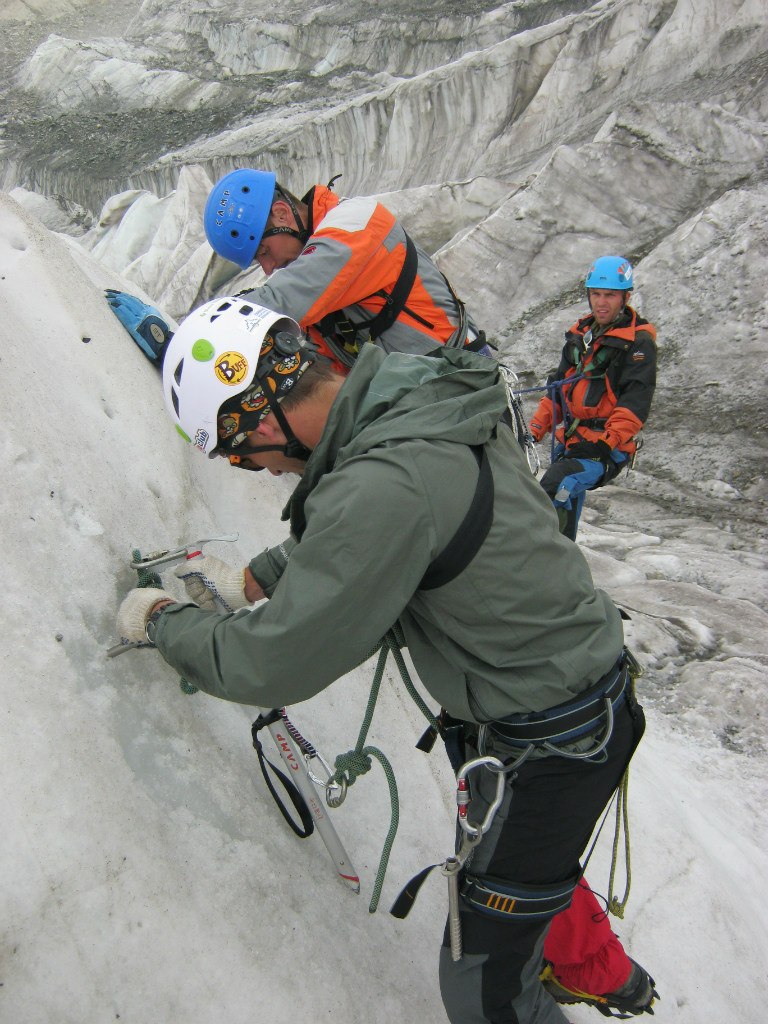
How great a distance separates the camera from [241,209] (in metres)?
3.38

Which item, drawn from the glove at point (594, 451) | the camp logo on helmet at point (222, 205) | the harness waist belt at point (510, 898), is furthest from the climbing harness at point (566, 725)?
the glove at point (594, 451)

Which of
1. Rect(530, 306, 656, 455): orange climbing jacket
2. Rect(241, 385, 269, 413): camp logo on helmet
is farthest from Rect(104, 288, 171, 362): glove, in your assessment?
Rect(530, 306, 656, 455): orange climbing jacket

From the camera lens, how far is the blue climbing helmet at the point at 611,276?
17.0 ft

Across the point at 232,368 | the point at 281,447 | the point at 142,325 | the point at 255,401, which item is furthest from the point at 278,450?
the point at 142,325

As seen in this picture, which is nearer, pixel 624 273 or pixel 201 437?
pixel 201 437

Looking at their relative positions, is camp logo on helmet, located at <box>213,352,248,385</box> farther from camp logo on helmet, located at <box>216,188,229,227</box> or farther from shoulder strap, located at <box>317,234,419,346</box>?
camp logo on helmet, located at <box>216,188,229,227</box>

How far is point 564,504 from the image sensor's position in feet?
16.4

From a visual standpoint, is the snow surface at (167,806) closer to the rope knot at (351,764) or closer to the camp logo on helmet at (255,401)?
the rope knot at (351,764)

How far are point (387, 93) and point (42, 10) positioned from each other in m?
26.5

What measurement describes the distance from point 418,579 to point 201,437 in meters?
0.85

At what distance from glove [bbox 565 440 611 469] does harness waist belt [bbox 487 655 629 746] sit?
3.10 meters

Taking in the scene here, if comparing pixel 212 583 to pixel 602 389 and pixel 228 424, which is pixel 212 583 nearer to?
pixel 228 424

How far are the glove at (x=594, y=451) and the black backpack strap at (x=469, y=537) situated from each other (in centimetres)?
342

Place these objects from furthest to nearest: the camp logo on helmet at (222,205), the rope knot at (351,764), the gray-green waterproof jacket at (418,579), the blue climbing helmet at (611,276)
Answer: the blue climbing helmet at (611,276)
the camp logo on helmet at (222,205)
the rope knot at (351,764)
the gray-green waterproof jacket at (418,579)
